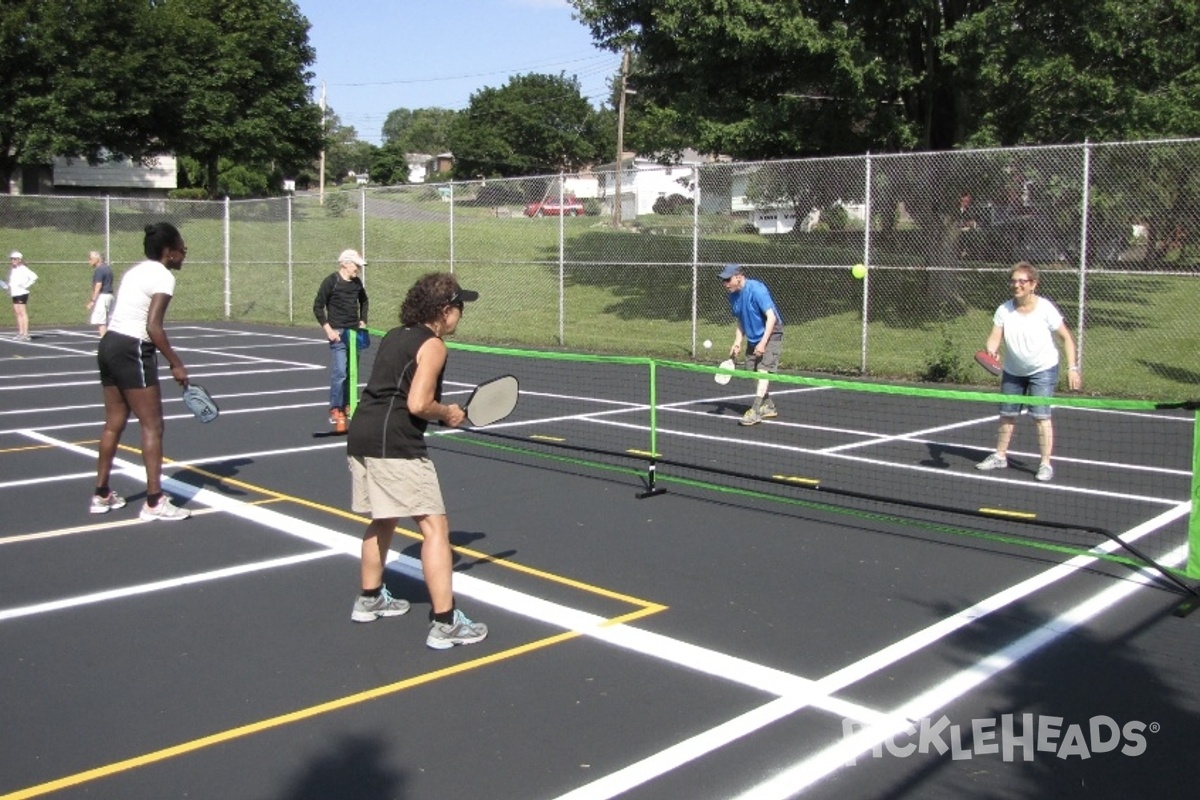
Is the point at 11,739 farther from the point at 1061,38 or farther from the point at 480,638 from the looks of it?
the point at 1061,38

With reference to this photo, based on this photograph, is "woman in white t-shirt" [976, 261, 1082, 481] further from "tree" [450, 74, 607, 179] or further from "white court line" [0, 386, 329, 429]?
"tree" [450, 74, 607, 179]

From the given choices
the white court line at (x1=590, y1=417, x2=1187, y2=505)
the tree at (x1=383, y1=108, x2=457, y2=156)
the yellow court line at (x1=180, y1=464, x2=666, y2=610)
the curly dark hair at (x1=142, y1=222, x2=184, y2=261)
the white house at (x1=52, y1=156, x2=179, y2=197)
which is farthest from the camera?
the tree at (x1=383, y1=108, x2=457, y2=156)

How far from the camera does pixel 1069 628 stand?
586 centimetres

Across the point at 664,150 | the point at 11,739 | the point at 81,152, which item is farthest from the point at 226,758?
the point at 81,152

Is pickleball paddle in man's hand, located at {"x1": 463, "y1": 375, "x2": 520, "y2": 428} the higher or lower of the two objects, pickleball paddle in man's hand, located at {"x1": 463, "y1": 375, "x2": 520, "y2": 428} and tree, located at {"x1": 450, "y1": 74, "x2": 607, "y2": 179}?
the lower

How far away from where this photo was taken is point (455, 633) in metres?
5.56

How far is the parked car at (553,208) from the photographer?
24.8 meters

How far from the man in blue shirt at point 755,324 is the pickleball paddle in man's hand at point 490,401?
660 cm

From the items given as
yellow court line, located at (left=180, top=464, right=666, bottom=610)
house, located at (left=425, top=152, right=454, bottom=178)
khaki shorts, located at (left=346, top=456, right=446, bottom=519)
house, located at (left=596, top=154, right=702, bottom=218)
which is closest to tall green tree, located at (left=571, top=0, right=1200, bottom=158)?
house, located at (left=596, top=154, right=702, bottom=218)

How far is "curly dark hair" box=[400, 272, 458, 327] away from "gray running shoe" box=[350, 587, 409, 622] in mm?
1542

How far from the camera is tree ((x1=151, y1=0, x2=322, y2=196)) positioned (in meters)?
42.6

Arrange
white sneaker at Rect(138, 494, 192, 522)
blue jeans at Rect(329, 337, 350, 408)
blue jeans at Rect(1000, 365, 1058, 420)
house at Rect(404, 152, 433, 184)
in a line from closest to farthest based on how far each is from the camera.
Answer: white sneaker at Rect(138, 494, 192, 522)
blue jeans at Rect(1000, 365, 1058, 420)
blue jeans at Rect(329, 337, 350, 408)
house at Rect(404, 152, 433, 184)

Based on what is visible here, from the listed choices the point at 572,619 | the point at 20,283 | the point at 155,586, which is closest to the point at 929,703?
the point at 572,619

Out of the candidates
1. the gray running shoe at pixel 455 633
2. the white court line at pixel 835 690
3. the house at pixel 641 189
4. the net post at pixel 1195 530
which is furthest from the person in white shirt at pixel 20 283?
the net post at pixel 1195 530
